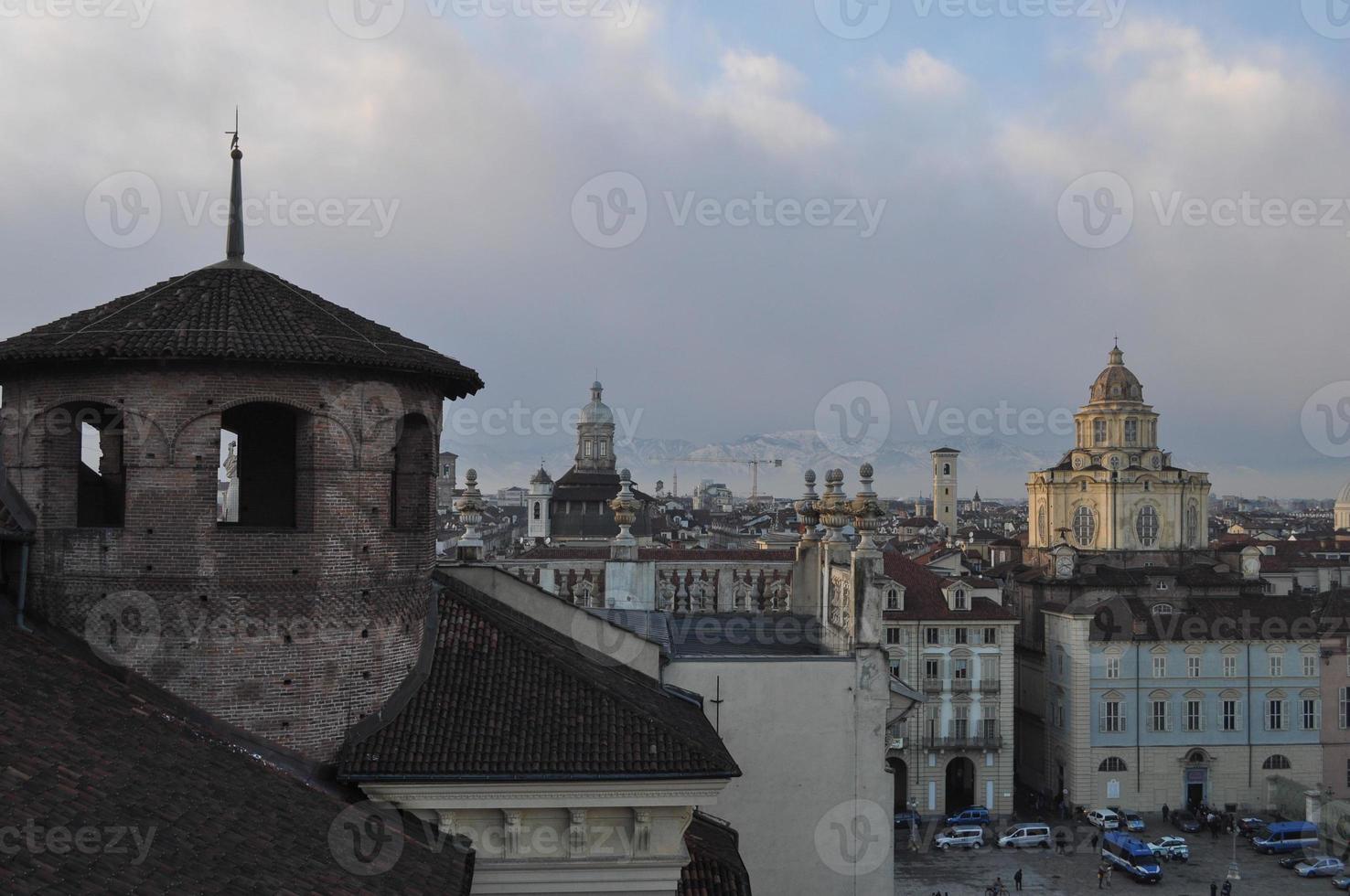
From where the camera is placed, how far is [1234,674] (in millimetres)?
62562

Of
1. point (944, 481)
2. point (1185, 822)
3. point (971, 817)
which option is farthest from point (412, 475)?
point (944, 481)

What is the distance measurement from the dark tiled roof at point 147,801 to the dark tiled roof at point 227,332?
9.99 feet

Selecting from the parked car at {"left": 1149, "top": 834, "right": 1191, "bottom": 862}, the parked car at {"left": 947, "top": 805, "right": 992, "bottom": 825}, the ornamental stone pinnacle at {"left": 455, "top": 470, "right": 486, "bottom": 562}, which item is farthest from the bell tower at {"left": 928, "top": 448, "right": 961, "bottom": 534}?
the ornamental stone pinnacle at {"left": 455, "top": 470, "right": 486, "bottom": 562}

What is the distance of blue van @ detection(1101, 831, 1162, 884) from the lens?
165 ft

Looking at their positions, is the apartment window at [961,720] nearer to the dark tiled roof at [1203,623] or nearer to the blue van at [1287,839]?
the dark tiled roof at [1203,623]

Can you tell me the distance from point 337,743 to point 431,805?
4.38ft

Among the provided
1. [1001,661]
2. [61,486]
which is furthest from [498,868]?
[1001,661]

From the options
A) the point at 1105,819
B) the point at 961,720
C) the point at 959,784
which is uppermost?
the point at 961,720

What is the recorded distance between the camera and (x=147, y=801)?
906 cm

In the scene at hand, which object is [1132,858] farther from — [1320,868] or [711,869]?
[711,869]

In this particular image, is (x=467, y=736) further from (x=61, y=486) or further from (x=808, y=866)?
(x=808, y=866)

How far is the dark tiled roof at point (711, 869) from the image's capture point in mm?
13672

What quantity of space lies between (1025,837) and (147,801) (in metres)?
53.7

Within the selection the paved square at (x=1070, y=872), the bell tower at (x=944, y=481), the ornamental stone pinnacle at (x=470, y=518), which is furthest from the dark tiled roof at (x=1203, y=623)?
the bell tower at (x=944, y=481)
